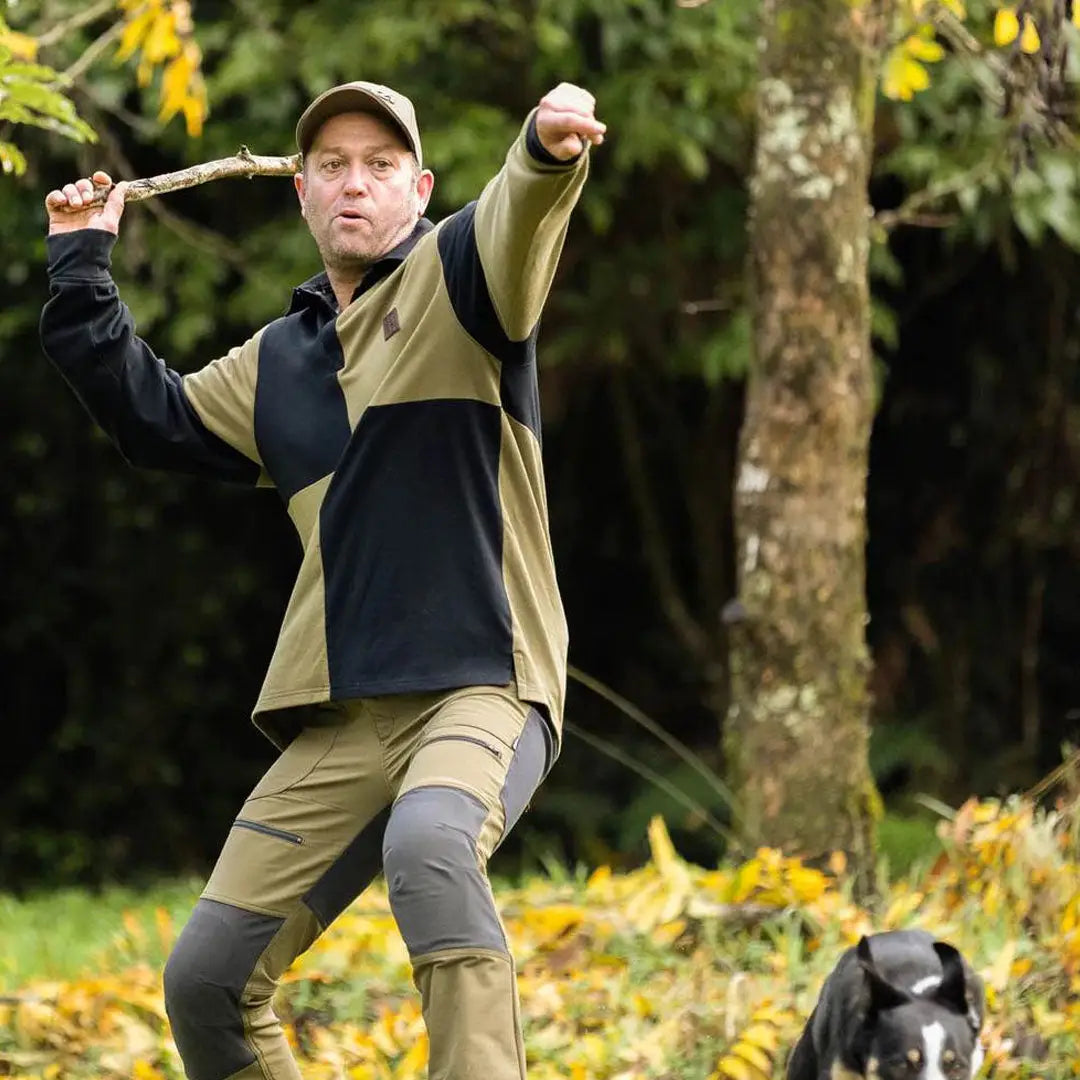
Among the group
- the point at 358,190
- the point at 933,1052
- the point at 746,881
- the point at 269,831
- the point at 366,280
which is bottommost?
the point at 746,881

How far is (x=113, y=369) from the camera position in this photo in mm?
3797

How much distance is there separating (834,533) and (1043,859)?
121 centimetres

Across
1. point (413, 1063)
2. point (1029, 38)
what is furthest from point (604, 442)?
point (413, 1063)

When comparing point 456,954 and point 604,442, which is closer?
point 456,954

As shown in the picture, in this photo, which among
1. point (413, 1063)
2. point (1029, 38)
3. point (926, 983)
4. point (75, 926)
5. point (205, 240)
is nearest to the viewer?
point (926, 983)

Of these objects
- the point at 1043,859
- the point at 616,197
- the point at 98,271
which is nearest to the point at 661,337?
the point at 616,197

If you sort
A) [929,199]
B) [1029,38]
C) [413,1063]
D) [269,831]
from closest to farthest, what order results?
[269,831] < [413,1063] < [1029,38] < [929,199]

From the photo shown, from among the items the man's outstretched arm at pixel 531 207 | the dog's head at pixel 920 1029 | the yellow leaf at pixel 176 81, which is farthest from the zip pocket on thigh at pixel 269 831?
the yellow leaf at pixel 176 81

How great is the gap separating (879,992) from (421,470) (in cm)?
151

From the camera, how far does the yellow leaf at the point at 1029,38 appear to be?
16.5ft

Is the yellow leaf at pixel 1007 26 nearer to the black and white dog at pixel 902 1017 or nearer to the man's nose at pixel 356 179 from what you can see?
the man's nose at pixel 356 179

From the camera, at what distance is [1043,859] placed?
558cm

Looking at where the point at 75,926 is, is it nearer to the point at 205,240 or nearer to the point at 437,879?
the point at 205,240

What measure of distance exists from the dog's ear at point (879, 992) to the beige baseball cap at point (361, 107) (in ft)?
6.44
